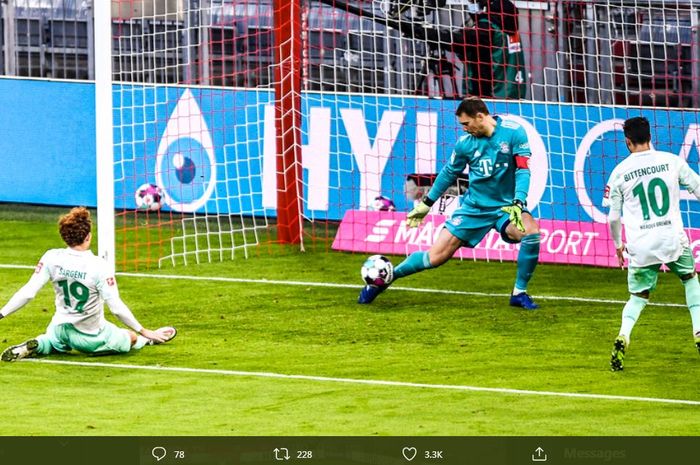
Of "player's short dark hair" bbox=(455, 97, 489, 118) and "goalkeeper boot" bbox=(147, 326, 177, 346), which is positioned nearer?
"goalkeeper boot" bbox=(147, 326, 177, 346)

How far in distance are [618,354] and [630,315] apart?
0.96 ft

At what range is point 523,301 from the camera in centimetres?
1390

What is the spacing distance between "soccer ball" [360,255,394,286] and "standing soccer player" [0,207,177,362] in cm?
307

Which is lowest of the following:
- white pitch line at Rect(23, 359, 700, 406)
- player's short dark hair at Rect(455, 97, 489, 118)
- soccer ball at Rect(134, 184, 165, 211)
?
white pitch line at Rect(23, 359, 700, 406)

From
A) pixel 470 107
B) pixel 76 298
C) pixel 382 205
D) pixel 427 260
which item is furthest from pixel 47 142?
pixel 76 298

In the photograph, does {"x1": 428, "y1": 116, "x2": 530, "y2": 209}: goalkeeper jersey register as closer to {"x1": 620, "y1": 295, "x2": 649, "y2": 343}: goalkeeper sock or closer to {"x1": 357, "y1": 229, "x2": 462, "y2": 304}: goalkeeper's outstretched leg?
{"x1": 357, "y1": 229, "x2": 462, "y2": 304}: goalkeeper's outstretched leg

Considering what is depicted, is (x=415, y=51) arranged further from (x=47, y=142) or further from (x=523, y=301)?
(x=523, y=301)

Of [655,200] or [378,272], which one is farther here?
[378,272]

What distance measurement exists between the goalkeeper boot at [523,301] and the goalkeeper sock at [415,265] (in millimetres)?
804

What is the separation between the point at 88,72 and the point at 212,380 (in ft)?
33.1

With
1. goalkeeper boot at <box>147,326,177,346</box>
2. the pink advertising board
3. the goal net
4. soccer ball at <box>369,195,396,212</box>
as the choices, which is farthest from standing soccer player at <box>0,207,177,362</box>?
soccer ball at <box>369,195,396,212</box>

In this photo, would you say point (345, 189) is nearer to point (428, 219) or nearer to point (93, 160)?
point (428, 219)
